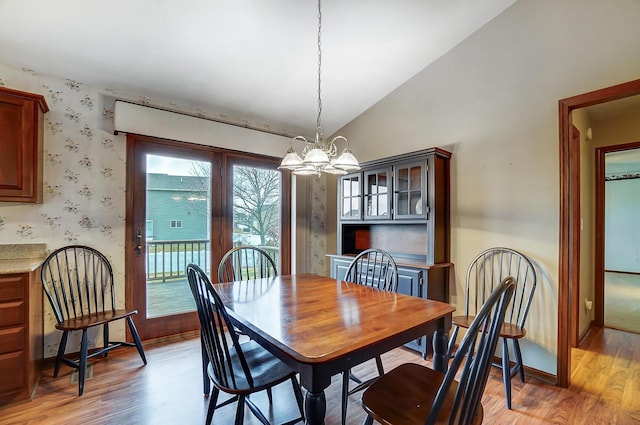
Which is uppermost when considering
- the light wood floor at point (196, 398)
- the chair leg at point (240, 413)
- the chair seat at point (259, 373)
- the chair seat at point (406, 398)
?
the chair seat at point (406, 398)

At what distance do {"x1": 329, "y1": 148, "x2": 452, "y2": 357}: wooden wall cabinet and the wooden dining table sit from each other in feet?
3.13

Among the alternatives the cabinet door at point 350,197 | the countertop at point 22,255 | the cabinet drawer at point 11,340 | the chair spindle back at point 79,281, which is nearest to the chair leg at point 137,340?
the chair spindle back at point 79,281

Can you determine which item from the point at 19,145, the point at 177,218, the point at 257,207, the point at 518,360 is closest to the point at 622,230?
the point at 518,360

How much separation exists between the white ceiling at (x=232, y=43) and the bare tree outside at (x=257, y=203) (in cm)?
73

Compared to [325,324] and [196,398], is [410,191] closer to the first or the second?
[325,324]

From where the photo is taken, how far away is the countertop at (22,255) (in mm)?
2134

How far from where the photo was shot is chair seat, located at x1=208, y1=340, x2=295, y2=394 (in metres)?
1.33

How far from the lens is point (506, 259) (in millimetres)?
2465

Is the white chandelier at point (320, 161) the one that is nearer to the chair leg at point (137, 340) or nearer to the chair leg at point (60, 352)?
the chair leg at point (137, 340)

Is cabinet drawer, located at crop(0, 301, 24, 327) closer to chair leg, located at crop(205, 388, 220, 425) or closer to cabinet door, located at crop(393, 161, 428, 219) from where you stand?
chair leg, located at crop(205, 388, 220, 425)

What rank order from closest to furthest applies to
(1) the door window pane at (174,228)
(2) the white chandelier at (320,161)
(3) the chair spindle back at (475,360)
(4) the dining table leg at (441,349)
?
(3) the chair spindle back at (475,360), (4) the dining table leg at (441,349), (2) the white chandelier at (320,161), (1) the door window pane at (174,228)

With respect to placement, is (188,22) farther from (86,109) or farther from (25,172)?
(25,172)

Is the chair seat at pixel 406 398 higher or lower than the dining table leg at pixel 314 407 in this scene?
lower

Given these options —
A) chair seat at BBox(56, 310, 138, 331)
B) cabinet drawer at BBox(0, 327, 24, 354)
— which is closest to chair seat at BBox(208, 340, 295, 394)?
chair seat at BBox(56, 310, 138, 331)
